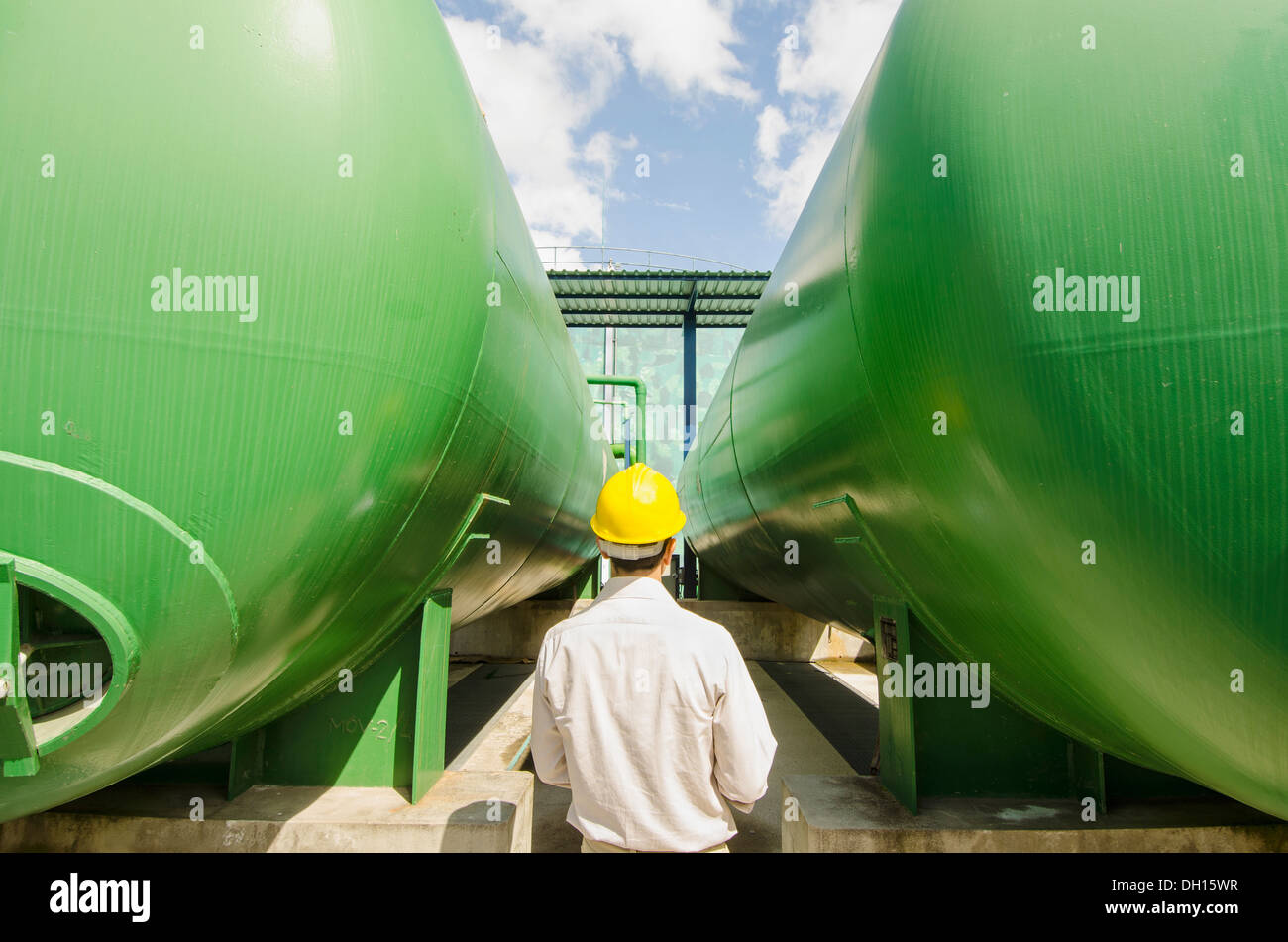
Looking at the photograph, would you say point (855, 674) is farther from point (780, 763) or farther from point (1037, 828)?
point (1037, 828)

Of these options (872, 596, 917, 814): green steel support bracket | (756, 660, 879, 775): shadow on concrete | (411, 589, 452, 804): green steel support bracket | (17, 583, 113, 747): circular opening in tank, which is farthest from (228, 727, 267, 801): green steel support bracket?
(756, 660, 879, 775): shadow on concrete

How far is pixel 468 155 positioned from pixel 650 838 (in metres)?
1.95

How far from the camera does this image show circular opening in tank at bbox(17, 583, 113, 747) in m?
1.47

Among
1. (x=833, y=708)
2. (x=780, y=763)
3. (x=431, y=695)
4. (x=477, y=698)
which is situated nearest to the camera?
(x=431, y=695)

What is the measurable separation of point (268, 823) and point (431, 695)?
2.17ft

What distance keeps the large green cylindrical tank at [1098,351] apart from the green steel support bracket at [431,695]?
5.75 feet

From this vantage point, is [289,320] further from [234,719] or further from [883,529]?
[883,529]

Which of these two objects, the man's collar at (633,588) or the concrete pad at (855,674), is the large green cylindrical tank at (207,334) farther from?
the concrete pad at (855,674)

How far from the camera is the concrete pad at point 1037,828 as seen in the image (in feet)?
8.18

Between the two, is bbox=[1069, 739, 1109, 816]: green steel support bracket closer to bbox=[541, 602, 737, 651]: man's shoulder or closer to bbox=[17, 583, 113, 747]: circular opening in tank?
bbox=[541, 602, 737, 651]: man's shoulder

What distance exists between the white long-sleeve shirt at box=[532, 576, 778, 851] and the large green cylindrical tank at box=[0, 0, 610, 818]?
0.76 m

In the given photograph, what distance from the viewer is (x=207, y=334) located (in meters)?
1.49

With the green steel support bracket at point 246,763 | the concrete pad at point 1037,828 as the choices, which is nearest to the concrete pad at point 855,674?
the concrete pad at point 1037,828

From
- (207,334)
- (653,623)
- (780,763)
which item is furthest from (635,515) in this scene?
(780,763)
